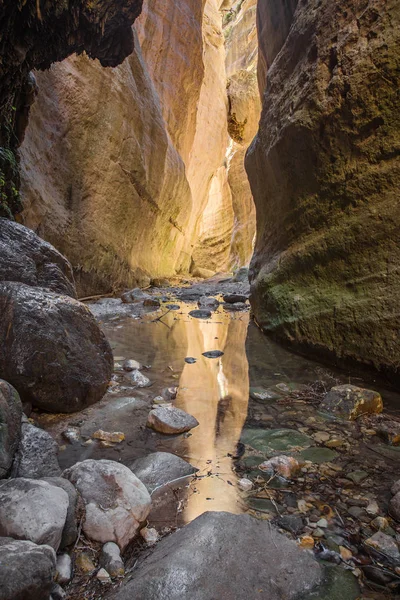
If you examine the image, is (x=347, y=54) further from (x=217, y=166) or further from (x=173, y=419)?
(x=217, y=166)

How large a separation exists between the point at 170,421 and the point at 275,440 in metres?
0.69

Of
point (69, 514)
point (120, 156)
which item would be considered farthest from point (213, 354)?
point (120, 156)

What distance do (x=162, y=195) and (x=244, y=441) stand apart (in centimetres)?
1388

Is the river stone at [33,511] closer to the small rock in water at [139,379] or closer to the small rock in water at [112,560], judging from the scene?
the small rock in water at [112,560]

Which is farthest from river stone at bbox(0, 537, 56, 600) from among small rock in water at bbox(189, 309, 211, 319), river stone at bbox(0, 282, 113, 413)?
small rock in water at bbox(189, 309, 211, 319)

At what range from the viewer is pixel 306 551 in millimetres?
1360

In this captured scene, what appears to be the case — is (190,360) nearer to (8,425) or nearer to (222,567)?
(8,425)

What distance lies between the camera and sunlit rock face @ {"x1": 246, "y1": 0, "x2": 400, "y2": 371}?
3.33 m

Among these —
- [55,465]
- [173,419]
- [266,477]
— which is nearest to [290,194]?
[173,419]

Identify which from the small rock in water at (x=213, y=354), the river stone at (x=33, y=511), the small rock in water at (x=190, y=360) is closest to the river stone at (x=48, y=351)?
the river stone at (x=33, y=511)

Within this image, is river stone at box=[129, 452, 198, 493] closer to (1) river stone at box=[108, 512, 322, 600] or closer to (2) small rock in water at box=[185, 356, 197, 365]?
(1) river stone at box=[108, 512, 322, 600]

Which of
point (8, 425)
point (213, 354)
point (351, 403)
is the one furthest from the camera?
point (213, 354)

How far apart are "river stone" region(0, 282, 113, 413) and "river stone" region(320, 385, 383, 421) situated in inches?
70.5

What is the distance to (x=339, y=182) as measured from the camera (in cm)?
391
